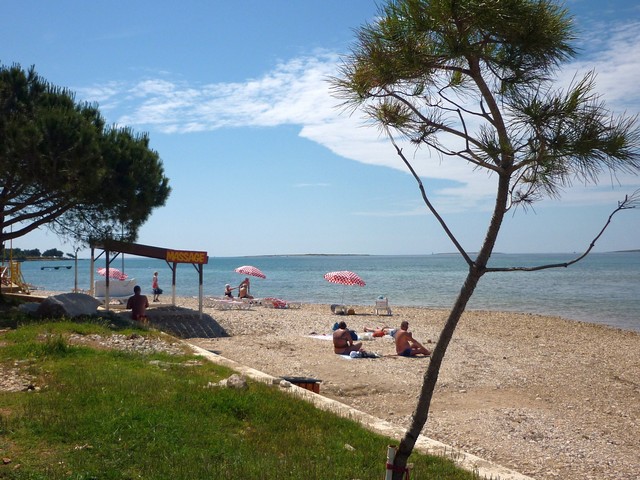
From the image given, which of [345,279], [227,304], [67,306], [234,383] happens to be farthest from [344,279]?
[234,383]

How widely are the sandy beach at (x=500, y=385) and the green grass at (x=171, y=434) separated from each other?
2.58 metres

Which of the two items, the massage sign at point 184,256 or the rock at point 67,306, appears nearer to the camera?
the rock at point 67,306

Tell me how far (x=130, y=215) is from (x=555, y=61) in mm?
16172

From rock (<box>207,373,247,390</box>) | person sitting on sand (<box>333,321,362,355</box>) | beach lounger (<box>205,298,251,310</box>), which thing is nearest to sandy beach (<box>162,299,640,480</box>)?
person sitting on sand (<box>333,321,362,355</box>)

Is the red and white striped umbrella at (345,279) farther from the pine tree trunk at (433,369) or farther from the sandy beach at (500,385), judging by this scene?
the pine tree trunk at (433,369)

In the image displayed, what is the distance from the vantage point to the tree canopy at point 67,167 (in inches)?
611

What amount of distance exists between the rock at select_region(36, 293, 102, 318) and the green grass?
23.1 ft

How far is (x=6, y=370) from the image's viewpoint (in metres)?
8.53

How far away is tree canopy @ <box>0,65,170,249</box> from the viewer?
15.5 m

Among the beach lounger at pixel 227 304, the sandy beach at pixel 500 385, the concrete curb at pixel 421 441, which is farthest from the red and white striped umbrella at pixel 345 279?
the concrete curb at pixel 421 441

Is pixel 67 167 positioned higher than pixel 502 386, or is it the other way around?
pixel 67 167

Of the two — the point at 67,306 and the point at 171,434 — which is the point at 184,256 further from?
the point at 171,434

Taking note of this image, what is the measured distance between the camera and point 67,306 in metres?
15.3

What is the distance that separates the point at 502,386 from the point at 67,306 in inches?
398
